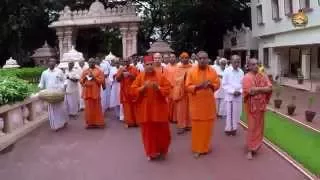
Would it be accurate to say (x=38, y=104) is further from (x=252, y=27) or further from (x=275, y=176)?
(x=252, y=27)

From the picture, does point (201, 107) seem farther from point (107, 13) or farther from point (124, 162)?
point (107, 13)

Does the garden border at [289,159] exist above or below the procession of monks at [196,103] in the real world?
below

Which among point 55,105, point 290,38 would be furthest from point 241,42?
point 55,105

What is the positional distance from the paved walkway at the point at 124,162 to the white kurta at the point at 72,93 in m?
4.00

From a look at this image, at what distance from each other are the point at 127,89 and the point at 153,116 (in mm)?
4899

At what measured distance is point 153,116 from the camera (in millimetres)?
10516

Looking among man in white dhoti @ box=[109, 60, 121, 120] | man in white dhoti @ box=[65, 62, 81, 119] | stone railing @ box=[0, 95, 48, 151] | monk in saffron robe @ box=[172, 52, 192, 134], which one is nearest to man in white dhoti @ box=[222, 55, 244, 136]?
monk in saffron robe @ box=[172, 52, 192, 134]

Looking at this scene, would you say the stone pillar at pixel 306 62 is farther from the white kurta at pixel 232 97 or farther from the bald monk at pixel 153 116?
the bald monk at pixel 153 116

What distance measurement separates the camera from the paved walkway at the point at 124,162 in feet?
30.6

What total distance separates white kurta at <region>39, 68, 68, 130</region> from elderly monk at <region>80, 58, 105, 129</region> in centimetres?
67

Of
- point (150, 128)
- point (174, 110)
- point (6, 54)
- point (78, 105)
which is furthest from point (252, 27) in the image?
point (150, 128)

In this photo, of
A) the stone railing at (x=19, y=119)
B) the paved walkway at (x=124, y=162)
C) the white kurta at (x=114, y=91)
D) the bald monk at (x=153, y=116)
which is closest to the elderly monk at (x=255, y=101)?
the paved walkway at (x=124, y=162)

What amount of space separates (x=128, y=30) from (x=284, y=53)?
10.2 m

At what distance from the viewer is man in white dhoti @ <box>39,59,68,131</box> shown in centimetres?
1473
